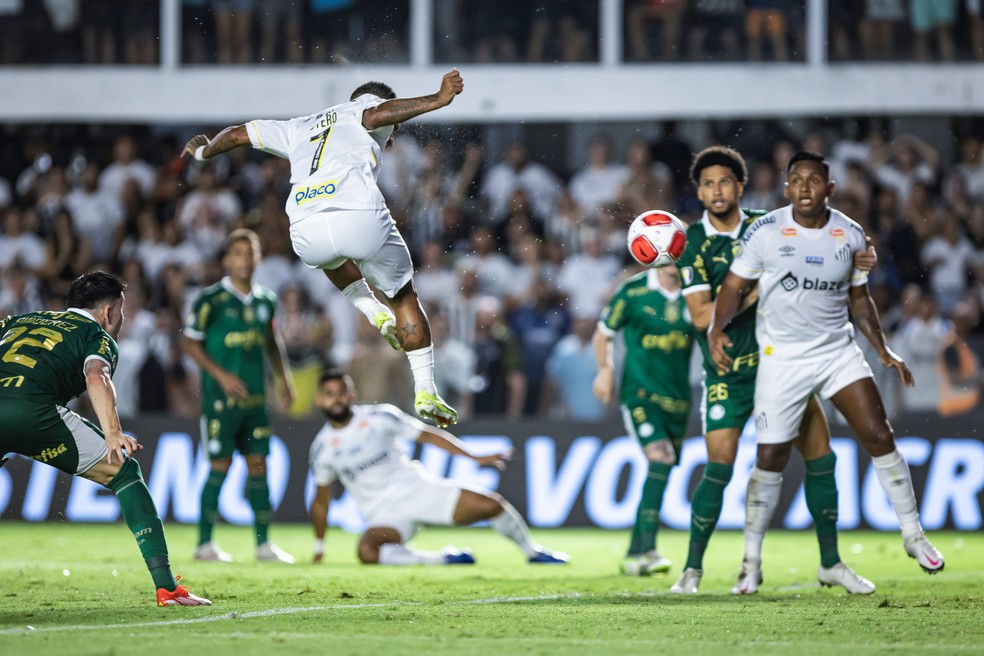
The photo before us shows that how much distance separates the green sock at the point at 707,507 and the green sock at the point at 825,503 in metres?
0.54

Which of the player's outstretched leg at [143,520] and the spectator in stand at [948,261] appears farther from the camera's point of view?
the spectator in stand at [948,261]

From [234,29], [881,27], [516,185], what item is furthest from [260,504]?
[881,27]

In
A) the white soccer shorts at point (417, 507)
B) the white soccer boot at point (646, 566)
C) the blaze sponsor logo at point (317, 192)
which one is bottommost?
the white soccer boot at point (646, 566)

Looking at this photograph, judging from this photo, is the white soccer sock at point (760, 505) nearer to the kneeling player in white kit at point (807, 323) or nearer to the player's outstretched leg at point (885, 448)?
the kneeling player in white kit at point (807, 323)

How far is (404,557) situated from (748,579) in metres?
3.18

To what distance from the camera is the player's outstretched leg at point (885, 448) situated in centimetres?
836

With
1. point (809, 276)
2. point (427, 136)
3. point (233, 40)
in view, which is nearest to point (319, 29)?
point (427, 136)

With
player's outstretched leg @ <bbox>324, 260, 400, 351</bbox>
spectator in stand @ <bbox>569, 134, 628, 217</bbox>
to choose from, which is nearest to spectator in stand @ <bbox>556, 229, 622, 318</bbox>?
spectator in stand @ <bbox>569, 134, 628, 217</bbox>

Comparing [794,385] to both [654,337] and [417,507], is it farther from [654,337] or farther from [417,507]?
[417,507]

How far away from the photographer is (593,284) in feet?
49.9

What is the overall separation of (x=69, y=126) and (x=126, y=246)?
288cm

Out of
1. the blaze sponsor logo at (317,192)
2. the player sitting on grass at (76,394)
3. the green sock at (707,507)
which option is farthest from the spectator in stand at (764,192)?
the player sitting on grass at (76,394)

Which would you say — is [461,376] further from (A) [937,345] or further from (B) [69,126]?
(B) [69,126]

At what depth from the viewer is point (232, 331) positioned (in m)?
11.7
